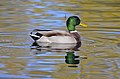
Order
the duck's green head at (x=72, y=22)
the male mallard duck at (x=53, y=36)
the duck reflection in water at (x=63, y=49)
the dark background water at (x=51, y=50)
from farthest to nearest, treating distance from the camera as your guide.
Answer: the duck's green head at (x=72, y=22) < the male mallard duck at (x=53, y=36) < the duck reflection in water at (x=63, y=49) < the dark background water at (x=51, y=50)

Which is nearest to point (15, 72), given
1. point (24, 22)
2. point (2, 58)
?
point (2, 58)

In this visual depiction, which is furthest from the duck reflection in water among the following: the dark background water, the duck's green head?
the duck's green head

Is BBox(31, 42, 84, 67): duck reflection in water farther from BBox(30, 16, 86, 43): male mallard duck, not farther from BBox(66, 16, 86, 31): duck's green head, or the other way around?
BBox(66, 16, 86, 31): duck's green head

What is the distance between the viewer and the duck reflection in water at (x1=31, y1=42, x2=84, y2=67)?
37.8 ft

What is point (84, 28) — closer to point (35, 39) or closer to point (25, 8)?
point (35, 39)

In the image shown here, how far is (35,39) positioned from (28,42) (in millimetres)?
210

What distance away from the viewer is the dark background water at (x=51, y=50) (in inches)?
408

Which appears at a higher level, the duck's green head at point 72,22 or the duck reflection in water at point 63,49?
the duck's green head at point 72,22

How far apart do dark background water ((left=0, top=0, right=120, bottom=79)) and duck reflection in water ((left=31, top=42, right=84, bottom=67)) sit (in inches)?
3.5

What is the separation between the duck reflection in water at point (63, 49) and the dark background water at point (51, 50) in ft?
0.29

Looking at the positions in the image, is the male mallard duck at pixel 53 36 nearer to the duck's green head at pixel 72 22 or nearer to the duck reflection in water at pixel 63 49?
the duck reflection in water at pixel 63 49

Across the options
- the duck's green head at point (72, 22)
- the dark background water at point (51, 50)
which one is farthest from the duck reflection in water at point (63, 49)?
the duck's green head at point (72, 22)

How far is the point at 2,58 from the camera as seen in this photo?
451 inches

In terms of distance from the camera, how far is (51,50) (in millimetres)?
12516
